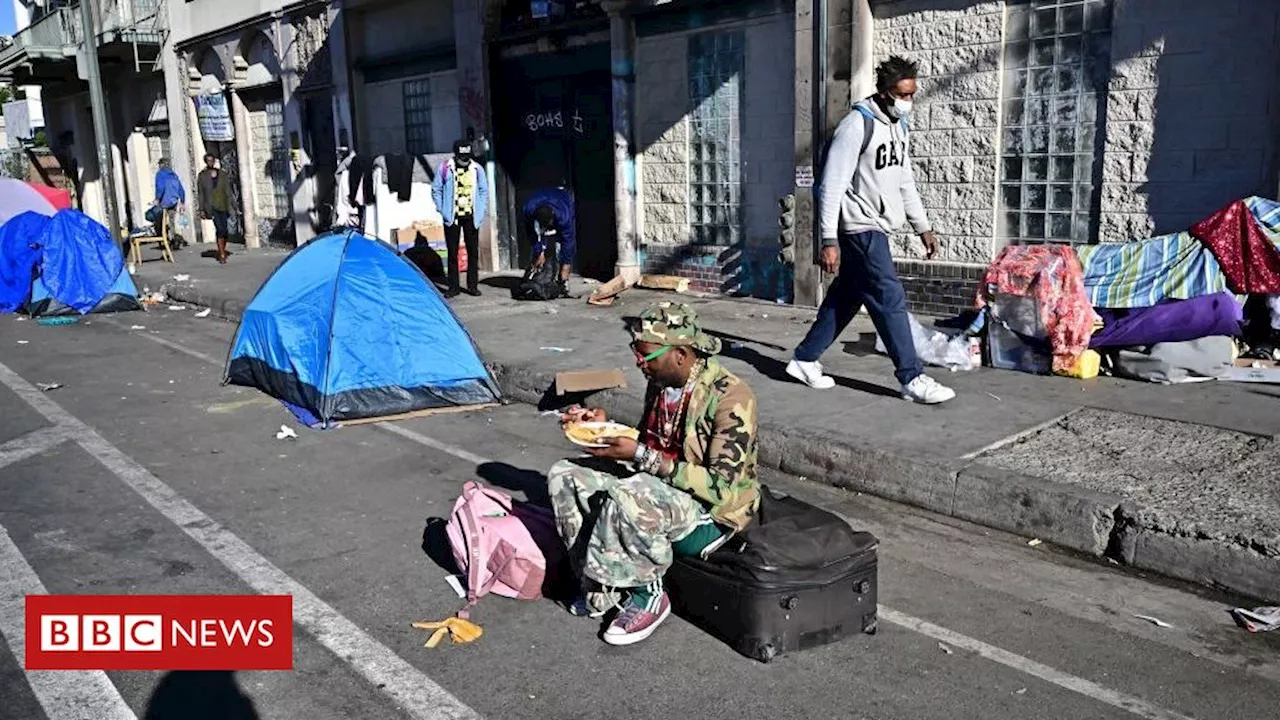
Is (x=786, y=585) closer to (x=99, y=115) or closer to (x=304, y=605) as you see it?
(x=304, y=605)

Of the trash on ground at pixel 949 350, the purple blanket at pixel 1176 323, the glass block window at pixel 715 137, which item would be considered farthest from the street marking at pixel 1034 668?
the glass block window at pixel 715 137

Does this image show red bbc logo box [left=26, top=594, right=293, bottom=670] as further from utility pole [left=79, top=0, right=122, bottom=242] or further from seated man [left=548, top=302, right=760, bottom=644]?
utility pole [left=79, top=0, right=122, bottom=242]

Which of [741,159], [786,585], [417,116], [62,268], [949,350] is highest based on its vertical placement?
[417,116]

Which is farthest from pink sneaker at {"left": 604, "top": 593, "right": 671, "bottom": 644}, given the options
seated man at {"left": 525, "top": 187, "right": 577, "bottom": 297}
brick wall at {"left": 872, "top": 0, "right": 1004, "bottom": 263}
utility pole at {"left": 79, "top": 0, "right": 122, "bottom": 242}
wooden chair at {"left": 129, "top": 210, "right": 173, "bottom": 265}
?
wooden chair at {"left": 129, "top": 210, "right": 173, "bottom": 265}

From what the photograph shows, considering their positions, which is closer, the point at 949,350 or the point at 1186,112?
the point at 949,350

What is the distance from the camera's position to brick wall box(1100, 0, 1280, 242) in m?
7.95

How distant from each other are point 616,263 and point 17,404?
23.4 ft

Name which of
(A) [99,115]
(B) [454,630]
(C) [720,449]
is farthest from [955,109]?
(A) [99,115]

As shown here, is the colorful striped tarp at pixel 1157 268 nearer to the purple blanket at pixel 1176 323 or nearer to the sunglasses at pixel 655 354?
the purple blanket at pixel 1176 323

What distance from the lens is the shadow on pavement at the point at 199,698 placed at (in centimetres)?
349

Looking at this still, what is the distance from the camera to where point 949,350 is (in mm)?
7828

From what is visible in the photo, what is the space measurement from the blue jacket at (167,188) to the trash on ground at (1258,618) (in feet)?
64.1

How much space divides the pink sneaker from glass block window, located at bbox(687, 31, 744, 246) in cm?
846

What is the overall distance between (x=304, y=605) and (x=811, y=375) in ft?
13.6
